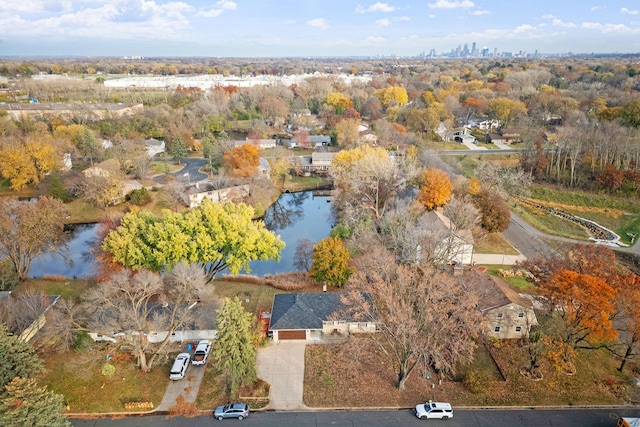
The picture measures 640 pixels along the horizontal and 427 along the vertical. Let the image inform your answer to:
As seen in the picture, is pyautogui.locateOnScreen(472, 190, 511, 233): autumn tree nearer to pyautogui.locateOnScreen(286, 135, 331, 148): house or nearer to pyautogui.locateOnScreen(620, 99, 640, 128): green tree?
pyautogui.locateOnScreen(620, 99, 640, 128): green tree

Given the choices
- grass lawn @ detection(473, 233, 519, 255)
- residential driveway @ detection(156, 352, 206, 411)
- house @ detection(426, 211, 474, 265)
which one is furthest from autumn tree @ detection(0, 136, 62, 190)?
grass lawn @ detection(473, 233, 519, 255)

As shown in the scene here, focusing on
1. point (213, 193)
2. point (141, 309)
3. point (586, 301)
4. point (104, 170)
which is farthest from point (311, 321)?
point (104, 170)

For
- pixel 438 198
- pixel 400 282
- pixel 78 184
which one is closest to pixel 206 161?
pixel 78 184

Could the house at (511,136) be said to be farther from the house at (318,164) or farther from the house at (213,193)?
the house at (213,193)

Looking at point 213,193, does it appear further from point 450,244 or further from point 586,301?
point 586,301

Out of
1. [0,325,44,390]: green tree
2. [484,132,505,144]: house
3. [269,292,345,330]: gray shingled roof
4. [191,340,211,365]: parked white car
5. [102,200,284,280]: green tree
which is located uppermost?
[484,132,505,144]: house

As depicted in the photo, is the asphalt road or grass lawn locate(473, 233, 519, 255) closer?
the asphalt road

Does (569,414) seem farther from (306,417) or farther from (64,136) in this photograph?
(64,136)

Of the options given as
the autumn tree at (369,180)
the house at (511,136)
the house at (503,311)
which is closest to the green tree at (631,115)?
the house at (511,136)
